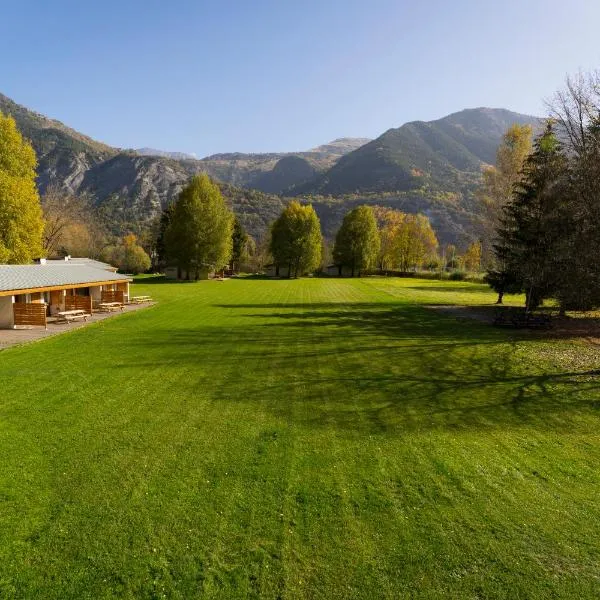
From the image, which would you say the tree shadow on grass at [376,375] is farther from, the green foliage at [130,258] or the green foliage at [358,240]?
the green foliage at [358,240]

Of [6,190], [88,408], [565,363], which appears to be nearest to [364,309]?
[565,363]

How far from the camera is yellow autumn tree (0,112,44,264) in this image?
102 feet

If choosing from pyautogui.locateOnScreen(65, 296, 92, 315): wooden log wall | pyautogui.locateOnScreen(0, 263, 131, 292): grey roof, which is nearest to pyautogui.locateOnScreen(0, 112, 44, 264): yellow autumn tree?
pyautogui.locateOnScreen(0, 263, 131, 292): grey roof

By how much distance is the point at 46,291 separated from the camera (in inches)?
903

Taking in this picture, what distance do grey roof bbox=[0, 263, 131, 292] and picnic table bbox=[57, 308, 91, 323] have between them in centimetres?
169

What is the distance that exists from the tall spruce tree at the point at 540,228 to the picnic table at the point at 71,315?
2457 cm

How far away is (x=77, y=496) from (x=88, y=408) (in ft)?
13.0

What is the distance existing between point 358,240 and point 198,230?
31.7m

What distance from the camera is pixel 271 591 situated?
4652 mm

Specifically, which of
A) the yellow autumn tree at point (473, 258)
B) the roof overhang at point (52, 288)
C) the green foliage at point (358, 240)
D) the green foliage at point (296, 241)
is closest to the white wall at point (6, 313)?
the roof overhang at point (52, 288)

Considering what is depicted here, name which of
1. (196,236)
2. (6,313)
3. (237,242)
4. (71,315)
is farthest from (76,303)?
(237,242)

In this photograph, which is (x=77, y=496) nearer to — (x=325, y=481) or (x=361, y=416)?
(x=325, y=481)

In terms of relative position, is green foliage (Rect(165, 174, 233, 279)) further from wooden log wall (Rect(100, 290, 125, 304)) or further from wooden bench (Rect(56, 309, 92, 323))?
wooden bench (Rect(56, 309, 92, 323))

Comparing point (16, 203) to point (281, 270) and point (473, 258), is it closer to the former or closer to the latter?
point (281, 270)
